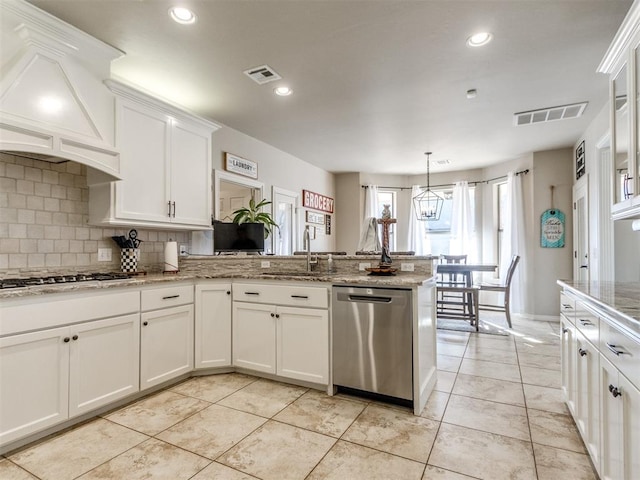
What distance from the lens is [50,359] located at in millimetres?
1957

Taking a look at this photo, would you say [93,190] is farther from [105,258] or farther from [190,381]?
[190,381]

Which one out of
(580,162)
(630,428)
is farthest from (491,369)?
(580,162)

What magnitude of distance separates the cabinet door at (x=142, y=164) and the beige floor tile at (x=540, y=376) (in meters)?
3.54

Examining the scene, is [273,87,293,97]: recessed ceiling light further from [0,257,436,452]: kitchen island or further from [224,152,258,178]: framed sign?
[0,257,436,452]: kitchen island

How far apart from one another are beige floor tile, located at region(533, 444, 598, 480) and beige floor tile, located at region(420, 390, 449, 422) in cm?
57

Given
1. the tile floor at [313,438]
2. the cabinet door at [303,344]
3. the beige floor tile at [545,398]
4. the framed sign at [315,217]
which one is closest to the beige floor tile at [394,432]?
the tile floor at [313,438]

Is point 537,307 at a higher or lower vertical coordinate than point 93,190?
lower

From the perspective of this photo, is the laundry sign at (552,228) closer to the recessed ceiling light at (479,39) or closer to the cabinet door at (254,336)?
the recessed ceiling light at (479,39)

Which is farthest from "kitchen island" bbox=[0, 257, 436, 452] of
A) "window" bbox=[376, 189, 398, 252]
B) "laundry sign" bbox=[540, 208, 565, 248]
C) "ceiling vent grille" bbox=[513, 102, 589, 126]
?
"window" bbox=[376, 189, 398, 252]

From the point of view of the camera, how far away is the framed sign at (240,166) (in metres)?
4.14

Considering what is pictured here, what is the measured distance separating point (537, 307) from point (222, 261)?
16.5 feet

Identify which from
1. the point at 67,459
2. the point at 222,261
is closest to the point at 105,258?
the point at 222,261

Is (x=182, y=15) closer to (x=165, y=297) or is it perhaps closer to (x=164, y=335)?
(x=165, y=297)

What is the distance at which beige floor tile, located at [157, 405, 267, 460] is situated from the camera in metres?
1.89
